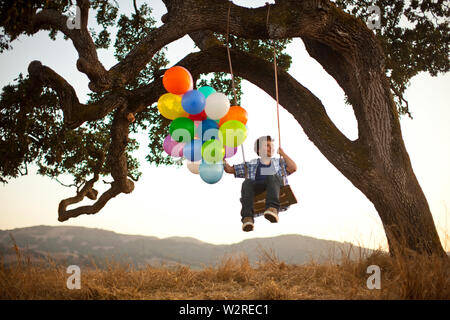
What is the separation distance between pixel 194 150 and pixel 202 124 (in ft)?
1.16

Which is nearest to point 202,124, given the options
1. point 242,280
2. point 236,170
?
point 236,170

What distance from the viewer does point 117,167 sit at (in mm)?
6652

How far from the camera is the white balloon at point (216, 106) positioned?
13.4ft

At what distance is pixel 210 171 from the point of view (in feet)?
13.6

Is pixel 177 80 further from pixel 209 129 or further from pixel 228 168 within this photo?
pixel 228 168

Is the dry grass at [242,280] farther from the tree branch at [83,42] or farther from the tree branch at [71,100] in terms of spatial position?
the tree branch at [83,42]

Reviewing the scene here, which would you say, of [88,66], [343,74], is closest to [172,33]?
[88,66]

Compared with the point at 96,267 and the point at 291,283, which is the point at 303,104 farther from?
the point at 96,267

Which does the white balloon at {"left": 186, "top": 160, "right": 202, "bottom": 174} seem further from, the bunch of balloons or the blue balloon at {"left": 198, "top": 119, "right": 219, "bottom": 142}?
the blue balloon at {"left": 198, "top": 119, "right": 219, "bottom": 142}

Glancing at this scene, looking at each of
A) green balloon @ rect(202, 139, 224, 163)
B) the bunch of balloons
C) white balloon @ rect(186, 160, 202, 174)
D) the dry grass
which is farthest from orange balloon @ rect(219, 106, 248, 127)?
the dry grass

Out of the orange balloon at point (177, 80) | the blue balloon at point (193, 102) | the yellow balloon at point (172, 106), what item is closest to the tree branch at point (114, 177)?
the yellow balloon at point (172, 106)

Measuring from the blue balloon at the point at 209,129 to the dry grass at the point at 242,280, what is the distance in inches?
62.7

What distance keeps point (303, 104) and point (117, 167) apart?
3.46 m
